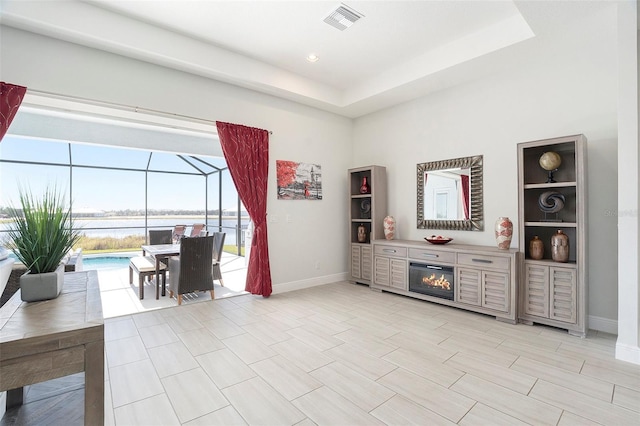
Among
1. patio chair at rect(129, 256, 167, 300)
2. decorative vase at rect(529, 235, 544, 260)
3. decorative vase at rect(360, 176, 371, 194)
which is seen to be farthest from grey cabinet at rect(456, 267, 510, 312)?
patio chair at rect(129, 256, 167, 300)

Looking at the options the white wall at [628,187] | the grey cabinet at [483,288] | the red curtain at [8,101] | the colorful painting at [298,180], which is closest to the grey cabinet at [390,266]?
the grey cabinet at [483,288]

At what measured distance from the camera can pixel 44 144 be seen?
6617 millimetres

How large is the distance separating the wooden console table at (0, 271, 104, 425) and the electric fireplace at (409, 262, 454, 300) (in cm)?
359

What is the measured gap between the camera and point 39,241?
1.71 meters

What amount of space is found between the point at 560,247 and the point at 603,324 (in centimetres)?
87

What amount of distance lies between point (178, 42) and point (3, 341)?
11.2 ft

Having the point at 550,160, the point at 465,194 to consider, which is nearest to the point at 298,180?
the point at 465,194

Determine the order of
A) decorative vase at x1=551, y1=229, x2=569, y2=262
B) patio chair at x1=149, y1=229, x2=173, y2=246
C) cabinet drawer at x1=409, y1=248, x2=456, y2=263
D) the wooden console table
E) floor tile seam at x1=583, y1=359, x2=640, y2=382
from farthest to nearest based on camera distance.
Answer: patio chair at x1=149, y1=229, x2=173, y2=246
cabinet drawer at x1=409, y1=248, x2=456, y2=263
decorative vase at x1=551, y1=229, x2=569, y2=262
floor tile seam at x1=583, y1=359, x2=640, y2=382
the wooden console table

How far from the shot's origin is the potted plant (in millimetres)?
1666

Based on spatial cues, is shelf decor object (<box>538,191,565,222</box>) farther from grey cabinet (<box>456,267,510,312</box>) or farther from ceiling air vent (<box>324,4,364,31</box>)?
ceiling air vent (<box>324,4,364,31</box>)

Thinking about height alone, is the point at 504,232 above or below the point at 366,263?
above

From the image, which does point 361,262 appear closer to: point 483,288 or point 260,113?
point 483,288

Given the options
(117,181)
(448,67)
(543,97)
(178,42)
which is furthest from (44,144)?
(543,97)

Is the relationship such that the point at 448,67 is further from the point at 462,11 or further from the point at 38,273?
the point at 38,273
